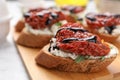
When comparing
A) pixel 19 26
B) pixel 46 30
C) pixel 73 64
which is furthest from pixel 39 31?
pixel 73 64

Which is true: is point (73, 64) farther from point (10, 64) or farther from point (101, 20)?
point (101, 20)

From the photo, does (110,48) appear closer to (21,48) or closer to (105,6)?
(21,48)

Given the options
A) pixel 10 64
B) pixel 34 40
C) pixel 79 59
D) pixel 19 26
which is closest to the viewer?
pixel 79 59

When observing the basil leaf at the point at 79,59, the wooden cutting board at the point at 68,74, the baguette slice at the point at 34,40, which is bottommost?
the wooden cutting board at the point at 68,74

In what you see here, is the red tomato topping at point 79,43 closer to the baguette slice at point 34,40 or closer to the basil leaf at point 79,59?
the basil leaf at point 79,59

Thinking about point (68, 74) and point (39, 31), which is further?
point (39, 31)

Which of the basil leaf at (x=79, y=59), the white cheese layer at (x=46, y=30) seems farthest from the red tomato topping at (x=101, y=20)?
the basil leaf at (x=79, y=59)

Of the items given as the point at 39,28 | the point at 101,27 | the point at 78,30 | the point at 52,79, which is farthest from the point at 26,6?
the point at 52,79

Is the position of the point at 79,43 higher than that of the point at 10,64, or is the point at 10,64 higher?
the point at 79,43

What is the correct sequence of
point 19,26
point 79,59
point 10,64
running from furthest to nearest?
1. point 19,26
2. point 10,64
3. point 79,59
